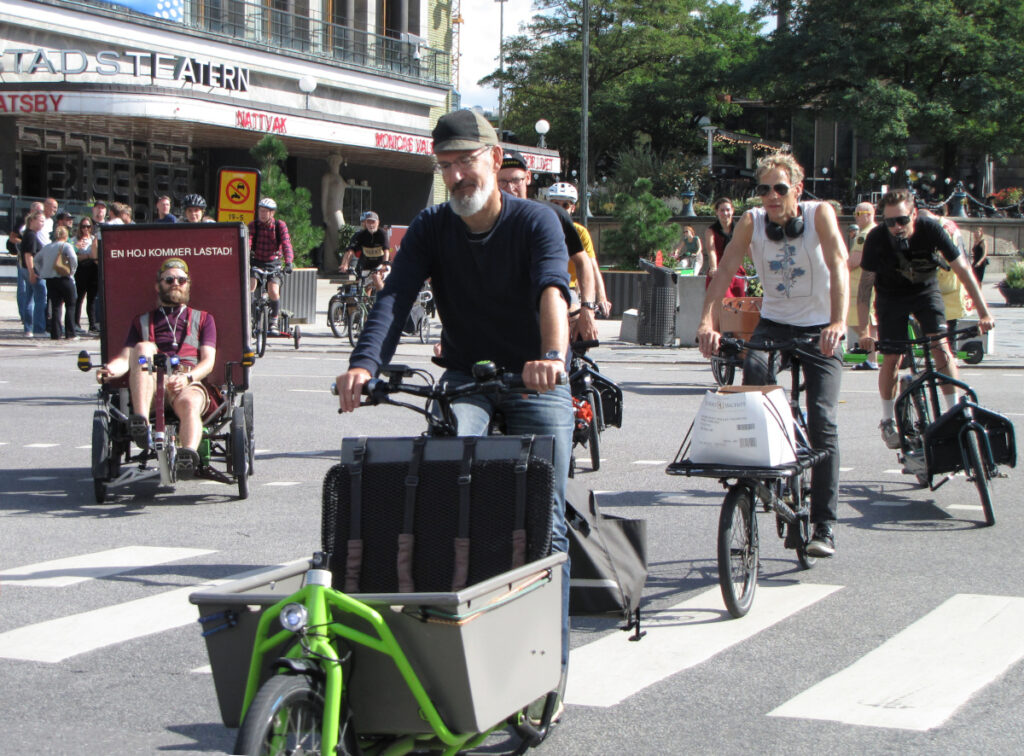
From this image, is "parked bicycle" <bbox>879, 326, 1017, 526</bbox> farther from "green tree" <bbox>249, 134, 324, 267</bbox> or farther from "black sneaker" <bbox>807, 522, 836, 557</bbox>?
"green tree" <bbox>249, 134, 324, 267</bbox>

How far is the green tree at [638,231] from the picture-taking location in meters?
27.5

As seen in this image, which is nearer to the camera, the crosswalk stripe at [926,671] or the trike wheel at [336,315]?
the crosswalk stripe at [926,671]

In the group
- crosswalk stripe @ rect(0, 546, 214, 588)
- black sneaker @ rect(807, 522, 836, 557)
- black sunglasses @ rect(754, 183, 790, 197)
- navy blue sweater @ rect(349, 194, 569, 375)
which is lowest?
crosswalk stripe @ rect(0, 546, 214, 588)

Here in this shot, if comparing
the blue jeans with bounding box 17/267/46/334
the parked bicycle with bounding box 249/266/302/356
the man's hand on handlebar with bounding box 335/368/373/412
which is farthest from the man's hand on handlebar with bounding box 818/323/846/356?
the blue jeans with bounding box 17/267/46/334

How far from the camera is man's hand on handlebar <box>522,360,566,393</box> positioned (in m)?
3.77

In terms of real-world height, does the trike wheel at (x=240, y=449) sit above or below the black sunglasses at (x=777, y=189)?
below

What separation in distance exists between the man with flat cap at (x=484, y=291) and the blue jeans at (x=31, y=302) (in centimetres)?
1723

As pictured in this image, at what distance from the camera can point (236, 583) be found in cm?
336

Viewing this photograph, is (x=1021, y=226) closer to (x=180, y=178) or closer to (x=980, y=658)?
(x=180, y=178)

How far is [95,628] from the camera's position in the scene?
18.1 ft

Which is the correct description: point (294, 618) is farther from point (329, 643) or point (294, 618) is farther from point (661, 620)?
point (661, 620)

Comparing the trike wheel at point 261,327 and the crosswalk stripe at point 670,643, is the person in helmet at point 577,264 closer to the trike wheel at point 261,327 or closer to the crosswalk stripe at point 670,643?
the crosswalk stripe at point 670,643

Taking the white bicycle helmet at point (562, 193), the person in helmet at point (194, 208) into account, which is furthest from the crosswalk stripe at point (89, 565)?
the person in helmet at point (194, 208)

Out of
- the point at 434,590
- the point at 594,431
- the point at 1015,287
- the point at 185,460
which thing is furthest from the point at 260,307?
the point at 1015,287
